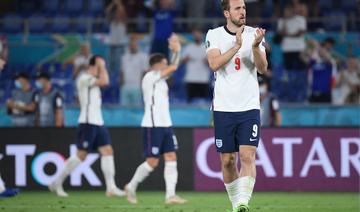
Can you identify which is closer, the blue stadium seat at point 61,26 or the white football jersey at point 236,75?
the white football jersey at point 236,75

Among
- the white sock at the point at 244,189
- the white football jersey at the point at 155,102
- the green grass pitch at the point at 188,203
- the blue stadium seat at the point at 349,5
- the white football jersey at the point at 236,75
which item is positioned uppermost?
the blue stadium seat at the point at 349,5

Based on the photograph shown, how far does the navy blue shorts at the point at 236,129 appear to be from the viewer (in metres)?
10.6

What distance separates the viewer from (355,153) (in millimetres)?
17328

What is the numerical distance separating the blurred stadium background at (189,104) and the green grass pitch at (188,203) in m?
0.04

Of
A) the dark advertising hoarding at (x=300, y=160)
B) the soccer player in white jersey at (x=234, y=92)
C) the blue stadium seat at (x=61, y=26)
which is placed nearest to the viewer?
the soccer player in white jersey at (x=234, y=92)

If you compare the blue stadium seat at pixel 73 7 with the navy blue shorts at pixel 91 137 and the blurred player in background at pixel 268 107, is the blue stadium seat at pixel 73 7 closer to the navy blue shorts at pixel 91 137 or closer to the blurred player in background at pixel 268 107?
the blurred player in background at pixel 268 107

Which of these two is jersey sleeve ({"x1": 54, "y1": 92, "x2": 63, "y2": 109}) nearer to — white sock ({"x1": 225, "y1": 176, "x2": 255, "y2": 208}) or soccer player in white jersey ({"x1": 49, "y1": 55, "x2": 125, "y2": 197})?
soccer player in white jersey ({"x1": 49, "y1": 55, "x2": 125, "y2": 197})

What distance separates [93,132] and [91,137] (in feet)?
0.30

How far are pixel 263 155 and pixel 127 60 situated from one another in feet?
15.9

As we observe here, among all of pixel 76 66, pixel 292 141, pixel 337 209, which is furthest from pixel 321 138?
pixel 76 66

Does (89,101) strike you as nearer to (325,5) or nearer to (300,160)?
(300,160)

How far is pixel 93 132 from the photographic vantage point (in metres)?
16.6

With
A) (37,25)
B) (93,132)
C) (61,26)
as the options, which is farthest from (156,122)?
(37,25)

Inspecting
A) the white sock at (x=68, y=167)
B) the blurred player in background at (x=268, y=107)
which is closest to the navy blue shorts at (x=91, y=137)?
the white sock at (x=68, y=167)
